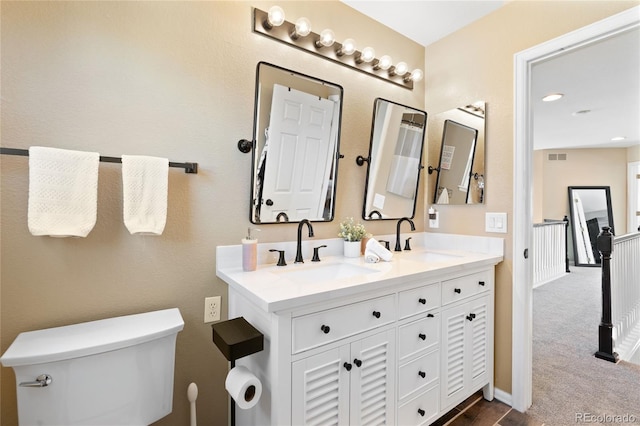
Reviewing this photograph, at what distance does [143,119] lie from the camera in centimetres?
128

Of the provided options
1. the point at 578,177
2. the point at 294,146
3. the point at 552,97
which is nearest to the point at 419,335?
the point at 294,146

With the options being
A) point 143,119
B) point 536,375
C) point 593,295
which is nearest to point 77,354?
point 143,119

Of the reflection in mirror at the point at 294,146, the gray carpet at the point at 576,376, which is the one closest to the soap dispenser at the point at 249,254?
the reflection in mirror at the point at 294,146

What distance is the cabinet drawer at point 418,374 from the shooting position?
→ 53.3 inches

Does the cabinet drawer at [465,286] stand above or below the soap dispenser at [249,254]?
below

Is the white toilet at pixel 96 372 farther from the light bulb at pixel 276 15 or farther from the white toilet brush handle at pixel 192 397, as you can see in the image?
the light bulb at pixel 276 15

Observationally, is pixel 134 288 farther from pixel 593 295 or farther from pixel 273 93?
pixel 593 295

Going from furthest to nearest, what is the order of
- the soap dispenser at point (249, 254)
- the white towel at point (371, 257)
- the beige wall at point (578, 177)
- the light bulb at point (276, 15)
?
1. the beige wall at point (578, 177)
2. the white towel at point (371, 257)
3. the light bulb at point (276, 15)
4. the soap dispenser at point (249, 254)

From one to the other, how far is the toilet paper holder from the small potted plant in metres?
0.78

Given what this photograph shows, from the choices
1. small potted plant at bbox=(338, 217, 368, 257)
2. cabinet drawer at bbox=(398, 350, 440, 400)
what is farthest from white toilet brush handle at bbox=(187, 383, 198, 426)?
small potted plant at bbox=(338, 217, 368, 257)

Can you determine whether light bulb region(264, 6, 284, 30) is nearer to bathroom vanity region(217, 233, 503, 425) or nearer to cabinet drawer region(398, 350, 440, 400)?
bathroom vanity region(217, 233, 503, 425)

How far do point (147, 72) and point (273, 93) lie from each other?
57 centimetres

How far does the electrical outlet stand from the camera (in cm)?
142

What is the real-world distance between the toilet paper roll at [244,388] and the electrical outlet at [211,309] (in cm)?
41
